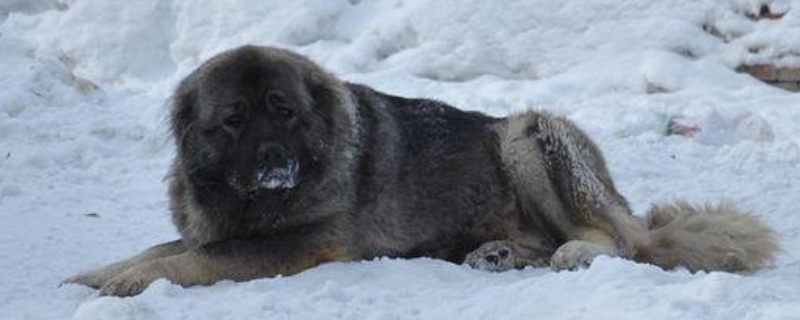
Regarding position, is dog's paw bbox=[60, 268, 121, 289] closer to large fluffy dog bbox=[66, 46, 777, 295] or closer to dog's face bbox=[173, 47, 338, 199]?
large fluffy dog bbox=[66, 46, 777, 295]

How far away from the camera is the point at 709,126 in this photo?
9578 millimetres

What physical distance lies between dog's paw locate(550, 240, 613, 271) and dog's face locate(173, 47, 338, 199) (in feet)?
3.97

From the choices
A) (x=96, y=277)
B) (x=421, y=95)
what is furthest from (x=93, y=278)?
(x=421, y=95)

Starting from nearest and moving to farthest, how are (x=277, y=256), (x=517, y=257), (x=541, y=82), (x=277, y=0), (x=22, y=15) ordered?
(x=277, y=256) → (x=517, y=257) → (x=541, y=82) → (x=277, y=0) → (x=22, y=15)

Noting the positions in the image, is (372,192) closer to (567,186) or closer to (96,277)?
(567,186)

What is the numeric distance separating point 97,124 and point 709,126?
5279 millimetres

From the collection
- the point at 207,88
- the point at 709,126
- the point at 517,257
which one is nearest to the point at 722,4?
the point at 709,126

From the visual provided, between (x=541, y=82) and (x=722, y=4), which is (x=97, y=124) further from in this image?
(x=722, y=4)

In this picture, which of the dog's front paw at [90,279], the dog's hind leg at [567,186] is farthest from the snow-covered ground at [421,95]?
the dog's hind leg at [567,186]

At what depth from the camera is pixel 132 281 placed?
190 inches

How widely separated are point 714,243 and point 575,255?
778 mm

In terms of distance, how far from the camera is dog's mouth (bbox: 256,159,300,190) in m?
5.00

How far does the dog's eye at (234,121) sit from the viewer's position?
514 centimetres

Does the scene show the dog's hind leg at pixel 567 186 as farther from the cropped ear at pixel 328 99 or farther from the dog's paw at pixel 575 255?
the cropped ear at pixel 328 99
